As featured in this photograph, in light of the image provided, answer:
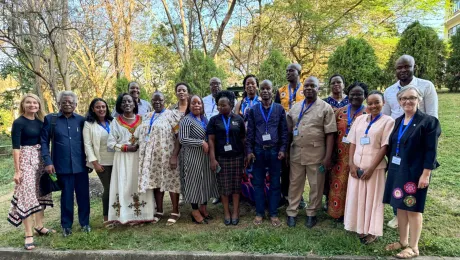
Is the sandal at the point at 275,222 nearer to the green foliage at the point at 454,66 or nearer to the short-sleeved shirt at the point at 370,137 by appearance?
the short-sleeved shirt at the point at 370,137

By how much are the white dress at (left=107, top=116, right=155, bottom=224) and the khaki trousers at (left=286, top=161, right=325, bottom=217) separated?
2039 mm

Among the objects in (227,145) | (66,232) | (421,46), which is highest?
(421,46)

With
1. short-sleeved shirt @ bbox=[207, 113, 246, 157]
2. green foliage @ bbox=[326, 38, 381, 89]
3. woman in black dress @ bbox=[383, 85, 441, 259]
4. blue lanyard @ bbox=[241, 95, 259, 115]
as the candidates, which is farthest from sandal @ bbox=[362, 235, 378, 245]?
green foliage @ bbox=[326, 38, 381, 89]

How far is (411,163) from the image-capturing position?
3068 mm

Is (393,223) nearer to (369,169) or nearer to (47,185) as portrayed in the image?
(369,169)

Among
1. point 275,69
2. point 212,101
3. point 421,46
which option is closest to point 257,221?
point 212,101

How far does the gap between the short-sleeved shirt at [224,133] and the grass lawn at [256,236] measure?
3.47 feet

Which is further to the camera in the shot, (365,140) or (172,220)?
(172,220)

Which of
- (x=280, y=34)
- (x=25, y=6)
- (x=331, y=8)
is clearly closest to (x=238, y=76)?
(x=280, y=34)

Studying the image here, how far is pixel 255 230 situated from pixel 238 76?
22281 mm

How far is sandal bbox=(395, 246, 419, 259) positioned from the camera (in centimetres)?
319

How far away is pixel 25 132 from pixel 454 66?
15035 mm

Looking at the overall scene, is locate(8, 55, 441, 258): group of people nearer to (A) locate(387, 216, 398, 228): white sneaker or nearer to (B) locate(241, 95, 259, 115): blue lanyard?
(A) locate(387, 216, 398, 228): white sneaker

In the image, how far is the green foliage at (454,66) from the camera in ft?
41.1
